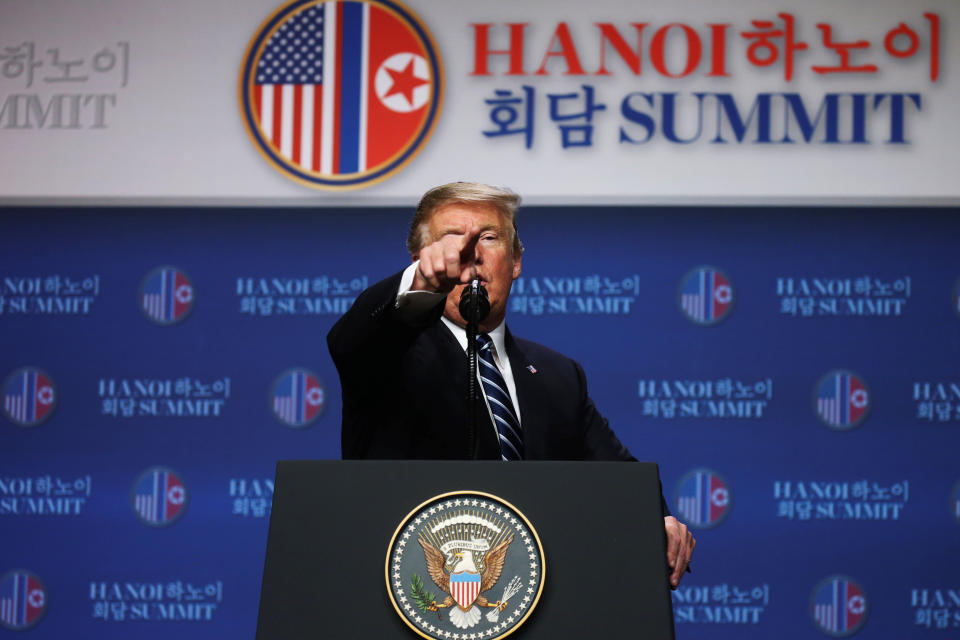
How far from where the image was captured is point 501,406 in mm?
1723

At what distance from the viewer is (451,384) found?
1.69m

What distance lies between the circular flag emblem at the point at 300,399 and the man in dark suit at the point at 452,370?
1.55 m

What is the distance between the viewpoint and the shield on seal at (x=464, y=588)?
3.50 feet

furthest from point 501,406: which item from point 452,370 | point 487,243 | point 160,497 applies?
point 160,497

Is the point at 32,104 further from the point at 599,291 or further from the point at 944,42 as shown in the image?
the point at 944,42

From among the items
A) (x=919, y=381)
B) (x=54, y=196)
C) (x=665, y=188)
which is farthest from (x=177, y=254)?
(x=919, y=381)

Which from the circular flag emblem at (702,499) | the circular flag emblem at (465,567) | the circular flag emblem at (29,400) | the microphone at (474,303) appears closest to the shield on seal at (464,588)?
the circular flag emblem at (465,567)

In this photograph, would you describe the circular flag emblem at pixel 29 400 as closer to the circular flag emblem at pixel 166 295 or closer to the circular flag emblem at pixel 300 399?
the circular flag emblem at pixel 166 295

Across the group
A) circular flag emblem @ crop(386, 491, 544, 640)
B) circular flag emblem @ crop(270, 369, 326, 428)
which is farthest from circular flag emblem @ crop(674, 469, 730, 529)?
circular flag emblem @ crop(386, 491, 544, 640)

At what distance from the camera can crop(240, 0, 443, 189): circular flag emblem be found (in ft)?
11.4

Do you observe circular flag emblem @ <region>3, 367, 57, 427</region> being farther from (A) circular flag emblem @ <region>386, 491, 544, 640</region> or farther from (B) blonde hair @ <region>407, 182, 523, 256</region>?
(A) circular flag emblem @ <region>386, 491, 544, 640</region>

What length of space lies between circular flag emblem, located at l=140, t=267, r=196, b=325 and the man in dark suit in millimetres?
1789

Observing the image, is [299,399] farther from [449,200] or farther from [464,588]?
[464,588]

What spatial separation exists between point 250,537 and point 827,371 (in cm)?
201
